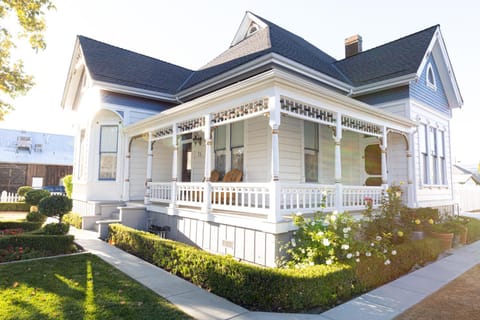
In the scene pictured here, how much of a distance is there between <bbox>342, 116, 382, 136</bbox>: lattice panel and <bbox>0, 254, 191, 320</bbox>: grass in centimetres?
624

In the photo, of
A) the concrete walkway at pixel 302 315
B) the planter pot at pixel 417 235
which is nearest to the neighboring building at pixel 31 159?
the concrete walkway at pixel 302 315

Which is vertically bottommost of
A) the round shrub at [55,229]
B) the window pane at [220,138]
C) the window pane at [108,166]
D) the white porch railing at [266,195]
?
the round shrub at [55,229]

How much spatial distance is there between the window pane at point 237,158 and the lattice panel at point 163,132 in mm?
2263

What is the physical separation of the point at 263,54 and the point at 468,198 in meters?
19.1

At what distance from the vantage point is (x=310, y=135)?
33.0ft

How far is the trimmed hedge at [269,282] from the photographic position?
160 inches

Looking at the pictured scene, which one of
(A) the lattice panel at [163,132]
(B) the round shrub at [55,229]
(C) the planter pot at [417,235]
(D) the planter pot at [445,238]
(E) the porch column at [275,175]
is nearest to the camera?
(E) the porch column at [275,175]

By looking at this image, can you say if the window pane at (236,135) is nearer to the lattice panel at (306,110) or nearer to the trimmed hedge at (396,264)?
the lattice panel at (306,110)

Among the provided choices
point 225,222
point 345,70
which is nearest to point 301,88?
point 225,222

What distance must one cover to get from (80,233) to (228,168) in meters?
5.19

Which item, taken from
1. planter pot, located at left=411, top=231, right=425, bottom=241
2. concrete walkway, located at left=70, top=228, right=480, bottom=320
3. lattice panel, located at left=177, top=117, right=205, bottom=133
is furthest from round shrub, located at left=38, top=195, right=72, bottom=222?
planter pot, located at left=411, top=231, right=425, bottom=241

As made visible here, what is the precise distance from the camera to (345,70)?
13.0m

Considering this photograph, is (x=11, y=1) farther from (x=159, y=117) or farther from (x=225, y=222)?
(x=225, y=222)

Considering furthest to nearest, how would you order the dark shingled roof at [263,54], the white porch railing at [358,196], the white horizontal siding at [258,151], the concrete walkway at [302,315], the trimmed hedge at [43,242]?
the dark shingled roof at [263,54], the white horizontal siding at [258,151], the white porch railing at [358,196], the trimmed hedge at [43,242], the concrete walkway at [302,315]
